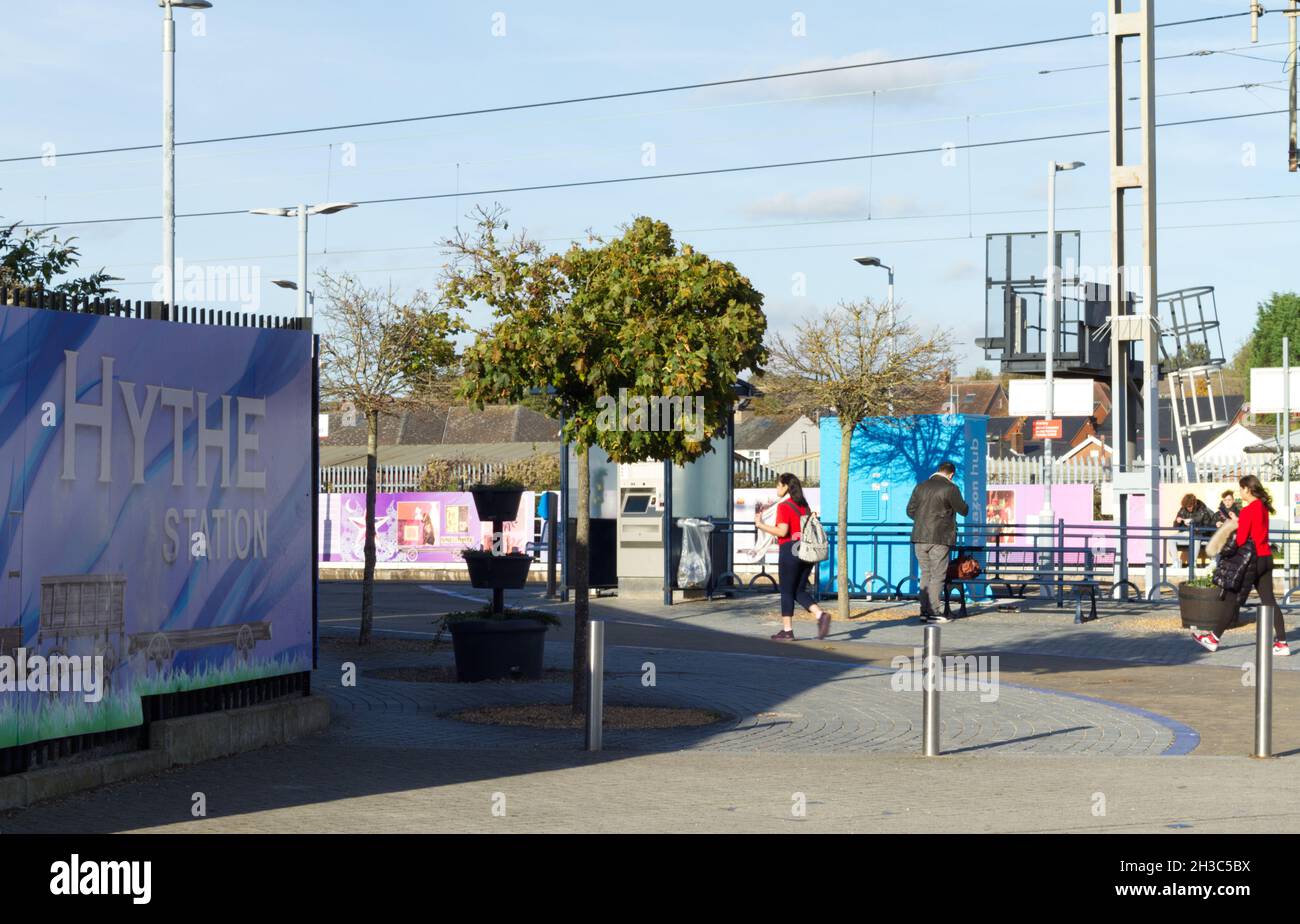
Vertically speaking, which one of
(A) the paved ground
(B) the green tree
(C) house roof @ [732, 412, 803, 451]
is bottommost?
(A) the paved ground

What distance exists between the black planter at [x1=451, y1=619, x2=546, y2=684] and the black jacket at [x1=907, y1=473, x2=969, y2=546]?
674 cm

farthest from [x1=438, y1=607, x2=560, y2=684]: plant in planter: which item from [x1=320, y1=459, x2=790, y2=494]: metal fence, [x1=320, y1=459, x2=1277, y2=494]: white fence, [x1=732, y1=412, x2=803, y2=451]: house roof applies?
[x1=732, y1=412, x2=803, y2=451]: house roof

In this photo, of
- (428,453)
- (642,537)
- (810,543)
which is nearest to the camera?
(810,543)

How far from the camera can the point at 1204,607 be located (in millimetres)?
18156

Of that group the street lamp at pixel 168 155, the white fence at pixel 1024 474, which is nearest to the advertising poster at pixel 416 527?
the white fence at pixel 1024 474

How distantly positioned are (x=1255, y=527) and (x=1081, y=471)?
67.4 ft

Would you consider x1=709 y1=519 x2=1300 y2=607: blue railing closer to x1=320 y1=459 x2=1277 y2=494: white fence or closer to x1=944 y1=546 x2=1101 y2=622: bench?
x1=944 y1=546 x2=1101 y2=622: bench

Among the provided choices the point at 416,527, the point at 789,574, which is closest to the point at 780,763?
the point at 789,574

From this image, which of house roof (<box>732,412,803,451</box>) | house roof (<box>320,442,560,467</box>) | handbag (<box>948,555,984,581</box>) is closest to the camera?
handbag (<box>948,555,984,581</box>)

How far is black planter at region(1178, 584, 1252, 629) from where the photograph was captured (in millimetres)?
17953

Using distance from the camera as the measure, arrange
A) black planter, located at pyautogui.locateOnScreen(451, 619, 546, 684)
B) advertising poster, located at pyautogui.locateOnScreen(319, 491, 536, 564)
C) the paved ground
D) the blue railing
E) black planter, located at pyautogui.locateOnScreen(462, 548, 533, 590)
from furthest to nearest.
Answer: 1. advertising poster, located at pyautogui.locateOnScreen(319, 491, 536, 564)
2. the blue railing
3. black planter, located at pyautogui.locateOnScreen(462, 548, 533, 590)
4. black planter, located at pyautogui.locateOnScreen(451, 619, 546, 684)
5. the paved ground

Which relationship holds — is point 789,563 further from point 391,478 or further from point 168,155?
point 391,478

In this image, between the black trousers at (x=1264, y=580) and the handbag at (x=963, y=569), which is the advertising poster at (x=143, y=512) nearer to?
the black trousers at (x=1264, y=580)
